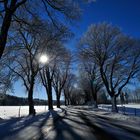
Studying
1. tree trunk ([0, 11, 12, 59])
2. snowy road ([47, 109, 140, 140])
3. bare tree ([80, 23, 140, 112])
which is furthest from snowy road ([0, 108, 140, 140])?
bare tree ([80, 23, 140, 112])

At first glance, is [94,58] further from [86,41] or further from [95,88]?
[95,88]

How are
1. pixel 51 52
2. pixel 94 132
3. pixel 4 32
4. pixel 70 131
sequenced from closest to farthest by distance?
pixel 94 132 < pixel 70 131 < pixel 4 32 < pixel 51 52

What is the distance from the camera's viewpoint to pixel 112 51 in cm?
3184

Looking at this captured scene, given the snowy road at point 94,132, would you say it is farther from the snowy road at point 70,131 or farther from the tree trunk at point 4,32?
the tree trunk at point 4,32

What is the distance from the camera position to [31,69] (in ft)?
90.2

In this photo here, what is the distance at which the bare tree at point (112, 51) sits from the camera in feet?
102

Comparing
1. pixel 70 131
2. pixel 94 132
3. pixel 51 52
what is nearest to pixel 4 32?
pixel 70 131

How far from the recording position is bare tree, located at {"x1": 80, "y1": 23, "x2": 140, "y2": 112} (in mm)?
31234

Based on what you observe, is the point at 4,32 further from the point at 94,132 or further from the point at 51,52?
the point at 51,52

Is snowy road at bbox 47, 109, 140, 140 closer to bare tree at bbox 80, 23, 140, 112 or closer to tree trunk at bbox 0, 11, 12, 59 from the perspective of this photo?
tree trunk at bbox 0, 11, 12, 59

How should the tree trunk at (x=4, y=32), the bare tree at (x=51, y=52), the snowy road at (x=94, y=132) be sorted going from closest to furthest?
the snowy road at (x=94, y=132), the tree trunk at (x=4, y=32), the bare tree at (x=51, y=52)

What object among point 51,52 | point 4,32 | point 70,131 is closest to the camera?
point 70,131

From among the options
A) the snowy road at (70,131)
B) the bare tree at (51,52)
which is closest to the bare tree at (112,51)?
the bare tree at (51,52)

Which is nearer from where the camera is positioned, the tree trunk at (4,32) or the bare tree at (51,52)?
the tree trunk at (4,32)
